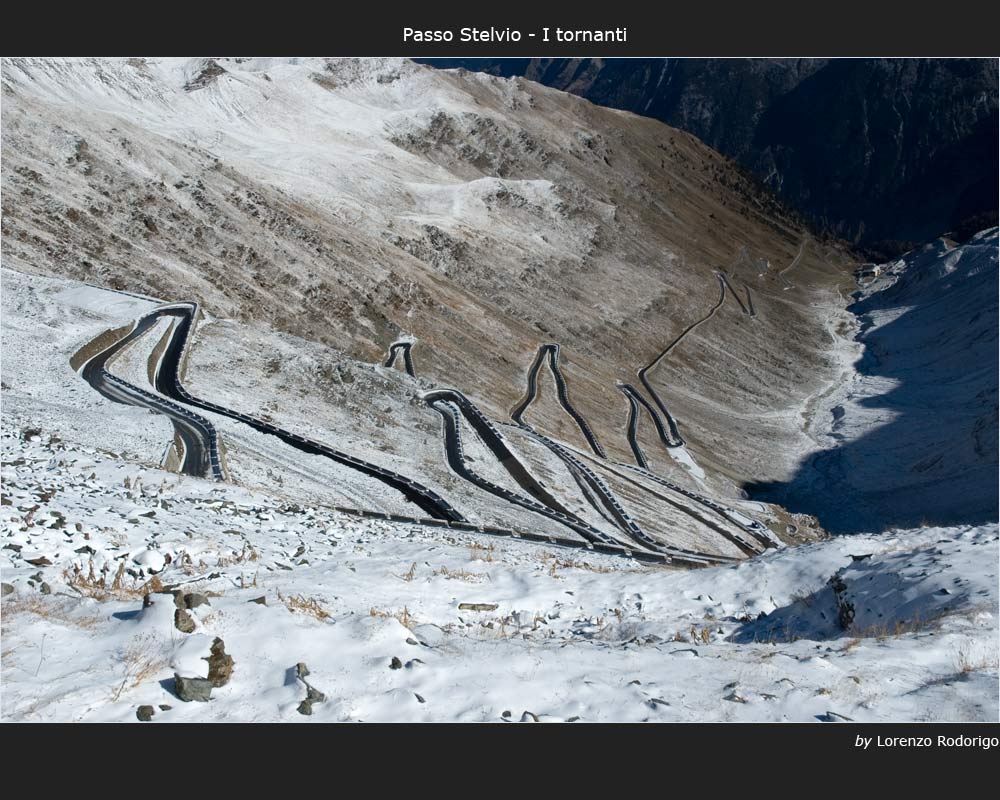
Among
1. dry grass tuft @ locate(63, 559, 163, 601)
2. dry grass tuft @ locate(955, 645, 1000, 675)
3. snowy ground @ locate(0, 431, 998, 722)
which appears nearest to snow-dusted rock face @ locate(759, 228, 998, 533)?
snowy ground @ locate(0, 431, 998, 722)

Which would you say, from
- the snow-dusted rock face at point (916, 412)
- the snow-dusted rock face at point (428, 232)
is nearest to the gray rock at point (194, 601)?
the snow-dusted rock face at point (428, 232)

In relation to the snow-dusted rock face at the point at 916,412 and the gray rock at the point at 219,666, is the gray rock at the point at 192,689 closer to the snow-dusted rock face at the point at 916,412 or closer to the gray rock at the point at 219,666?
the gray rock at the point at 219,666

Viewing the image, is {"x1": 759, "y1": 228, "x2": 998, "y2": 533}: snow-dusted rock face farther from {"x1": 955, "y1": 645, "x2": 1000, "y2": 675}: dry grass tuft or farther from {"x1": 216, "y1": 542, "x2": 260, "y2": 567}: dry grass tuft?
{"x1": 216, "y1": 542, "x2": 260, "y2": 567}: dry grass tuft

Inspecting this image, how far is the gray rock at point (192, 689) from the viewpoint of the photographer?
8.99 metres

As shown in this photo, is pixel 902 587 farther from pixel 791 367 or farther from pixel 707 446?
pixel 791 367

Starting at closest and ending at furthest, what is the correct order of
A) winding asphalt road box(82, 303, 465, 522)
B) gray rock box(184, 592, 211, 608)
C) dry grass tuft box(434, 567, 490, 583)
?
gray rock box(184, 592, 211, 608), dry grass tuft box(434, 567, 490, 583), winding asphalt road box(82, 303, 465, 522)

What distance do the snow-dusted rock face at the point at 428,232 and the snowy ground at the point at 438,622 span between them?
97.0 feet

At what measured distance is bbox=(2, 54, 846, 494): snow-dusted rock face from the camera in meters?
60.8

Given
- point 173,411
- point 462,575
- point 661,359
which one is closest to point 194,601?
point 462,575

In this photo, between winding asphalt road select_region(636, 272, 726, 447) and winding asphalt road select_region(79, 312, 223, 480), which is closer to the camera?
winding asphalt road select_region(79, 312, 223, 480)

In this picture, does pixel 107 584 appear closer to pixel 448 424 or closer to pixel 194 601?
pixel 194 601

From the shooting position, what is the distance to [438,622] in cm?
1413

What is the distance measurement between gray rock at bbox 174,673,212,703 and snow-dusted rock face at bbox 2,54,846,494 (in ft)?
123

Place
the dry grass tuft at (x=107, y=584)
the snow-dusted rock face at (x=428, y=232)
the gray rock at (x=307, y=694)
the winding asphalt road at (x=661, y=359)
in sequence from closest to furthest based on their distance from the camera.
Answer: the gray rock at (x=307, y=694) → the dry grass tuft at (x=107, y=584) → the snow-dusted rock face at (x=428, y=232) → the winding asphalt road at (x=661, y=359)
